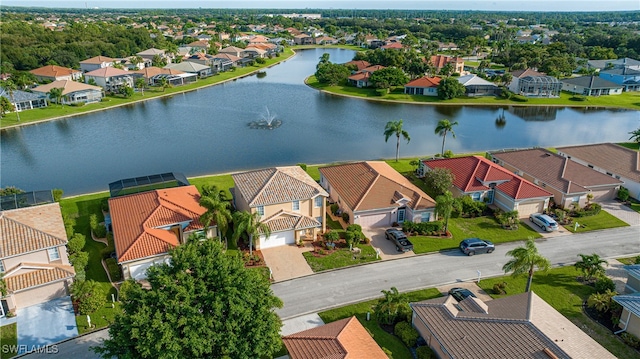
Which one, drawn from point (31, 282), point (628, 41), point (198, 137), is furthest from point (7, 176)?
point (628, 41)

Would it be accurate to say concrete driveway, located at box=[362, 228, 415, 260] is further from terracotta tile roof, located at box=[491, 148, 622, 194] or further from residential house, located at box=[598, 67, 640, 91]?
residential house, located at box=[598, 67, 640, 91]

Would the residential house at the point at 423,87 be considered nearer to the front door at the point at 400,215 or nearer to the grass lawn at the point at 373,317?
the front door at the point at 400,215

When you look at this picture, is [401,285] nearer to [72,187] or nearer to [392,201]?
[392,201]

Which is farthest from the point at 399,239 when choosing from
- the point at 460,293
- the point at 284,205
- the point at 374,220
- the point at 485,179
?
the point at 485,179

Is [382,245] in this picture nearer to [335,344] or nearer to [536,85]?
[335,344]

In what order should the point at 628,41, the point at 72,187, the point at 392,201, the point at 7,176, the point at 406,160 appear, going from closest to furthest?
the point at 392,201 → the point at 72,187 → the point at 7,176 → the point at 406,160 → the point at 628,41

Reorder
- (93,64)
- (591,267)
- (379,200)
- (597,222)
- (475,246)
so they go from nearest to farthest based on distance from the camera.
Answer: (591,267), (475,246), (379,200), (597,222), (93,64)

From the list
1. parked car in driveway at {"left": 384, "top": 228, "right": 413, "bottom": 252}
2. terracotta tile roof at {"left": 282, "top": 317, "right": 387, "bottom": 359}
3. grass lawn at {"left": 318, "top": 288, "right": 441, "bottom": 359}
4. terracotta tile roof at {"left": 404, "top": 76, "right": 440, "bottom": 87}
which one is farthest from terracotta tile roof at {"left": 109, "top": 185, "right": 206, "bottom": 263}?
terracotta tile roof at {"left": 404, "top": 76, "right": 440, "bottom": 87}
